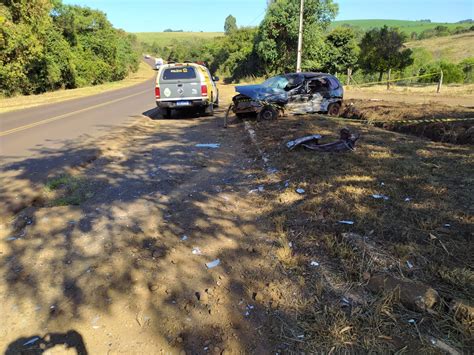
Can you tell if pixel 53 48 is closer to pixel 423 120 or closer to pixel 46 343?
pixel 423 120

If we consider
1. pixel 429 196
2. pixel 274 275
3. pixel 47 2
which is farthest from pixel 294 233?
pixel 47 2

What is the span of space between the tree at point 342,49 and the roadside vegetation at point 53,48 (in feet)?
89.0

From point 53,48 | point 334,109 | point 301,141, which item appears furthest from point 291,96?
point 53,48

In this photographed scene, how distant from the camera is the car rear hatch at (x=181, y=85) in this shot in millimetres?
12883

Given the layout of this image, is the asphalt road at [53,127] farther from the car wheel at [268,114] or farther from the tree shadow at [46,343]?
the tree shadow at [46,343]

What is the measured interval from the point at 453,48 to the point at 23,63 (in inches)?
2120

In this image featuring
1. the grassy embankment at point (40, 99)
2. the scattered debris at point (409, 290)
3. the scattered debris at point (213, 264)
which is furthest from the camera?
the grassy embankment at point (40, 99)

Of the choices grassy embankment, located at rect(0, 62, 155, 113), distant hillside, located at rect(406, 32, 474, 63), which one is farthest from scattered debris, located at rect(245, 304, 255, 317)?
distant hillside, located at rect(406, 32, 474, 63)

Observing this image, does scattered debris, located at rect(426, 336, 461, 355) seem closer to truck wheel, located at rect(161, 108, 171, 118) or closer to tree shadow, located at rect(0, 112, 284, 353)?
tree shadow, located at rect(0, 112, 284, 353)

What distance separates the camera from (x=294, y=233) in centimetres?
421

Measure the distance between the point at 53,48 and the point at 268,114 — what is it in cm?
2926

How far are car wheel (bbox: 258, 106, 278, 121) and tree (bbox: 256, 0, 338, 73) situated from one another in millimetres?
22399

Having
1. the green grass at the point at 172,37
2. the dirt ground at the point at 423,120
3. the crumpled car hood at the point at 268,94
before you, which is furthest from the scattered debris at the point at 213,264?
the green grass at the point at 172,37

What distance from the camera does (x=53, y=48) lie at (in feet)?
109
